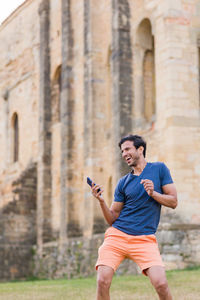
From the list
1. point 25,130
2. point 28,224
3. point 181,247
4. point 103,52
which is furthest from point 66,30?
point 181,247

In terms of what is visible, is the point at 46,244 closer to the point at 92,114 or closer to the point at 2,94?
the point at 92,114

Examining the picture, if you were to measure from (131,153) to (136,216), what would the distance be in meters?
0.56

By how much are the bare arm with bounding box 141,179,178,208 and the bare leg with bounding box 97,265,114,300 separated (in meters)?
0.71

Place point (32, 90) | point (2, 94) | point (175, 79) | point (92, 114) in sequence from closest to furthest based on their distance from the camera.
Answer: point (175, 79) < point (92, 114) < point (32, 90) < point (2, 94)

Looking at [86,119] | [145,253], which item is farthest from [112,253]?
[86,119]

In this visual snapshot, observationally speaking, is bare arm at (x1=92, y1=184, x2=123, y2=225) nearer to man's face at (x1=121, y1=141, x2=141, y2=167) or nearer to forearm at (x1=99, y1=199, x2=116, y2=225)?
forearm at (x1=99, y1=199, x2=116, y2=225)

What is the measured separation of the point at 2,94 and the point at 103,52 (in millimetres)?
9313

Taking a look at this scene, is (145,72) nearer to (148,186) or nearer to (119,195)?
(119,195)

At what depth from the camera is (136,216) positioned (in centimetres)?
535

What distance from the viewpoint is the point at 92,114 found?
19.9 meters

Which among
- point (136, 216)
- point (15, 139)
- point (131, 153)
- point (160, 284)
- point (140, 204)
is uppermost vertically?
point (15, 139)

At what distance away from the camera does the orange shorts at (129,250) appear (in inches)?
203

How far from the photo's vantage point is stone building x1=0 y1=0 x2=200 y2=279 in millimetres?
15656

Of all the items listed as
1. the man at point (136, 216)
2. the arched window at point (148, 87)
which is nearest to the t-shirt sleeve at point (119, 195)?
the man at point (136, 216)
